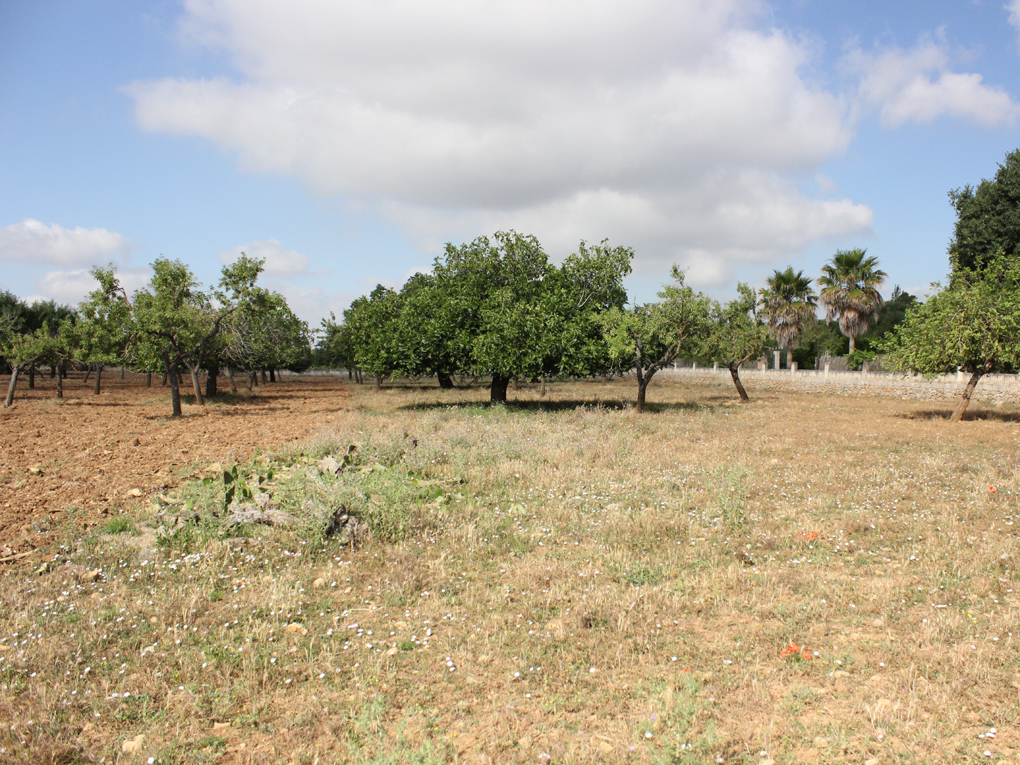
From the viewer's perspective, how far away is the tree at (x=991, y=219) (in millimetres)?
34250

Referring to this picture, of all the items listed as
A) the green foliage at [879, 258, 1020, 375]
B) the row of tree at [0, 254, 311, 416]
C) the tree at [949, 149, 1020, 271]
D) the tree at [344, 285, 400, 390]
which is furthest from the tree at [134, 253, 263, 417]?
the tree at [949, 149, 1020, 271]

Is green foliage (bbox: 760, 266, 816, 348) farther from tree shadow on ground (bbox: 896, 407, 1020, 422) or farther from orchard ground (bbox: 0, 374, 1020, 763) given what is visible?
orchard ground (bbox: 0, 374, 1020, 763)

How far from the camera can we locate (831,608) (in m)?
6.88

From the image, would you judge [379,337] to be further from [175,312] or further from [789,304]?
[789,304]

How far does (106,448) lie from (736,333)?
104 feet

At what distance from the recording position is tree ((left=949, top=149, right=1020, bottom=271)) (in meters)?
34.2

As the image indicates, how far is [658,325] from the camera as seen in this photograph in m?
28.5

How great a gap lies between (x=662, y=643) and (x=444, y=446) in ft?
36.3

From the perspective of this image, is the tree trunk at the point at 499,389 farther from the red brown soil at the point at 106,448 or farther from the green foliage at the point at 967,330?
the green foliage at the point at 967,330

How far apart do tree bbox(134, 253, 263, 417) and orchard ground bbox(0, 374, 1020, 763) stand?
14749mm

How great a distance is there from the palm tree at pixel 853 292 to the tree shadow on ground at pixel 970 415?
2148 cm

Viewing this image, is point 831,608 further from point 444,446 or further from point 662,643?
point 444,446

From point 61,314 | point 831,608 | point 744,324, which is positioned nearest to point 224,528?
point 831,608

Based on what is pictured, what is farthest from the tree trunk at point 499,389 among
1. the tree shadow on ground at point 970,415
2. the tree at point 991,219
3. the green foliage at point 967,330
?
the tree at point 991,219
